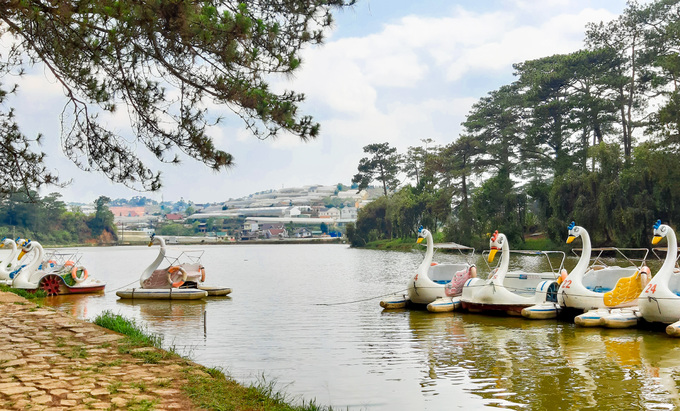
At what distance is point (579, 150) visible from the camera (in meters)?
45.6

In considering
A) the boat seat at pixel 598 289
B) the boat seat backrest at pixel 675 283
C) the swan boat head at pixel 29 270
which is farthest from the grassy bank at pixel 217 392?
the swan boat head at pixel 29 270

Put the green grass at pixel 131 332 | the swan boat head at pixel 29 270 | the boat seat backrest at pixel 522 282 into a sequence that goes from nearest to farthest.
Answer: the green grass at pixel 131 332, the boat seat backrest at pixel 522 282, the swan boat head at pixel 29 270

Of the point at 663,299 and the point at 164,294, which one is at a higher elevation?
the point at 663,299

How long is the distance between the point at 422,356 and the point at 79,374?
6.10 metres

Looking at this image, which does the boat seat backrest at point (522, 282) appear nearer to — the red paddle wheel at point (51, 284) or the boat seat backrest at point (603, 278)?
the boat seat backrest at point (603, 278)

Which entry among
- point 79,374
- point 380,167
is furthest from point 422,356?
point 380,167

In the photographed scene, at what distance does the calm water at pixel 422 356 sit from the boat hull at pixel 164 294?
1.15m

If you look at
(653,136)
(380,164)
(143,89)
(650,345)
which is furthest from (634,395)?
(380,164)

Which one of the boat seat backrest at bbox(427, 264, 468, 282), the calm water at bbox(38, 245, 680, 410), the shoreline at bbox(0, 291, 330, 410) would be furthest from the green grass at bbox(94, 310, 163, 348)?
the boat seat backrest at bbox(427, 264, 468, 282)

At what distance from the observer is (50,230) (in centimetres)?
10338

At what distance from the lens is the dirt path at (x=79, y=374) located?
5.57 metres

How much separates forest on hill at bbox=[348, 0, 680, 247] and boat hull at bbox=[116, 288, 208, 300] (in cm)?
2428

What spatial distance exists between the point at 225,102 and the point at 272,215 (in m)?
192

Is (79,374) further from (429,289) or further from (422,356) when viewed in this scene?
(429,289)
